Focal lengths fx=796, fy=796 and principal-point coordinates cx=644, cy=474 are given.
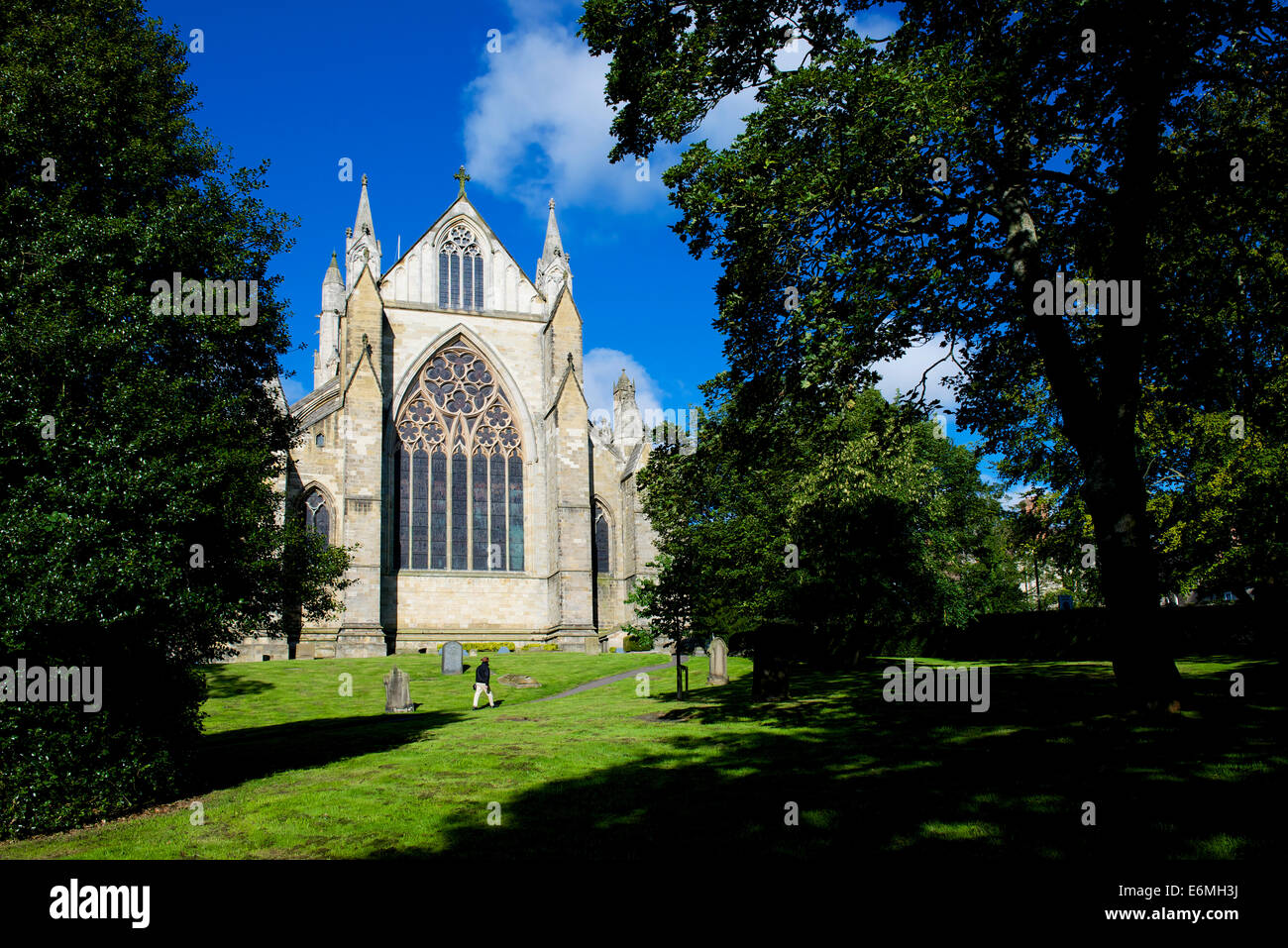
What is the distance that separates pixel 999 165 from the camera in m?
9.80

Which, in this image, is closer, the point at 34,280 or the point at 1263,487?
the point at 34,280

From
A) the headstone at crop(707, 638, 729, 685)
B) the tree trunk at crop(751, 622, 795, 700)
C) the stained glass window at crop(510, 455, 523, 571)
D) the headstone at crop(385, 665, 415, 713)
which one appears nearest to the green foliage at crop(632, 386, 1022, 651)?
the headstone at crop(707, 638, 729, 685)

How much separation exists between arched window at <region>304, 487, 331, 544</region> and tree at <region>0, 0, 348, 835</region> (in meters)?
20.5

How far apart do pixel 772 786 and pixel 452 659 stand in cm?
1924

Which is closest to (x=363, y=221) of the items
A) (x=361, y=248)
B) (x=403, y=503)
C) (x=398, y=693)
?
(x=361, y=248)

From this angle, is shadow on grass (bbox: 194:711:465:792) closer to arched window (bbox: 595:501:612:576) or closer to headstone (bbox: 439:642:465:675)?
headstone (bbox: 439:642:465:675)

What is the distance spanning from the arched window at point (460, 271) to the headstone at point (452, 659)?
55.8ft

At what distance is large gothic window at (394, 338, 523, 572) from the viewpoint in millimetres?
34000

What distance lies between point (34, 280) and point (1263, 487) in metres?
23.5

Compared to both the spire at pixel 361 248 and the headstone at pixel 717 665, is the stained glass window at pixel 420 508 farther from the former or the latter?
the headstone at pixel 717 665

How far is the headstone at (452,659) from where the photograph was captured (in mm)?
25516
